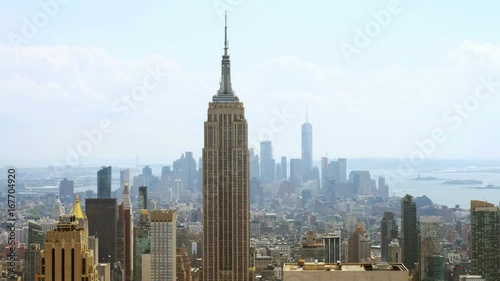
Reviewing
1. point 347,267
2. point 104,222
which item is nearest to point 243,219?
point 104,222

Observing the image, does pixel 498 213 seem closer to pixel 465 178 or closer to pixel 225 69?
pixel 465 178

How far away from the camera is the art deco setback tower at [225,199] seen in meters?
23.5

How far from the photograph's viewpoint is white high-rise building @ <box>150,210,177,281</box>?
2034 centimetres

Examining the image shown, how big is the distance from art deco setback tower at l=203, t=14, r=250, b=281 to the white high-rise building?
214 centimetres

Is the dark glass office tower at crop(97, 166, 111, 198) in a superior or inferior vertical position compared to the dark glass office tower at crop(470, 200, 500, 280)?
superior

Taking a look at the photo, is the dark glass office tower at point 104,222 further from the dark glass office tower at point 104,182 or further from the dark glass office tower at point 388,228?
the dark glass office tower at point 388,228

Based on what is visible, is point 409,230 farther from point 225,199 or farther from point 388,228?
point 225,199

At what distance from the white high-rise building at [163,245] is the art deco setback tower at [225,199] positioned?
7.01ft

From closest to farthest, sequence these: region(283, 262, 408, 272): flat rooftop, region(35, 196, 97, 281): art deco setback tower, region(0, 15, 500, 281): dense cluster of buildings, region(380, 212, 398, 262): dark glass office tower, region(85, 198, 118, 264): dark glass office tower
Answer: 1. region(283, 262, 408, 272): flat rooftop
2. region(35, 196, 97, 281): art deco setback tower
3. region(0, 15, 500, 281): dense cluster of buildings
4. region(85, 198, 118, 264): dark glass office tower
5. region(380, 212, 398, 262): dark glass office tower

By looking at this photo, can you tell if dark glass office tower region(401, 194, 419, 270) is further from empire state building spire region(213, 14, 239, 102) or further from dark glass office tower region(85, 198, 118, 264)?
dark glass office tower region(85, 198, 118, 264)

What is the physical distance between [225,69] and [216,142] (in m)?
3.37

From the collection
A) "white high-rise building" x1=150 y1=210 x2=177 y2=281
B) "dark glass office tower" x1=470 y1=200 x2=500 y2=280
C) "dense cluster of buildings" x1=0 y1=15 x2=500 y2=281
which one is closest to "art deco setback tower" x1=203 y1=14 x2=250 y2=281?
"dense cluster of buildings" x1=0 y1=15 x2=500 y2=281

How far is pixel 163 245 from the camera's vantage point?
69.7 feet

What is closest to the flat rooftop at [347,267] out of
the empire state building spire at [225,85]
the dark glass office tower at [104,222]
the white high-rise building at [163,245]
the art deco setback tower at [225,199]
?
the dark glass office tower at [104,222]
